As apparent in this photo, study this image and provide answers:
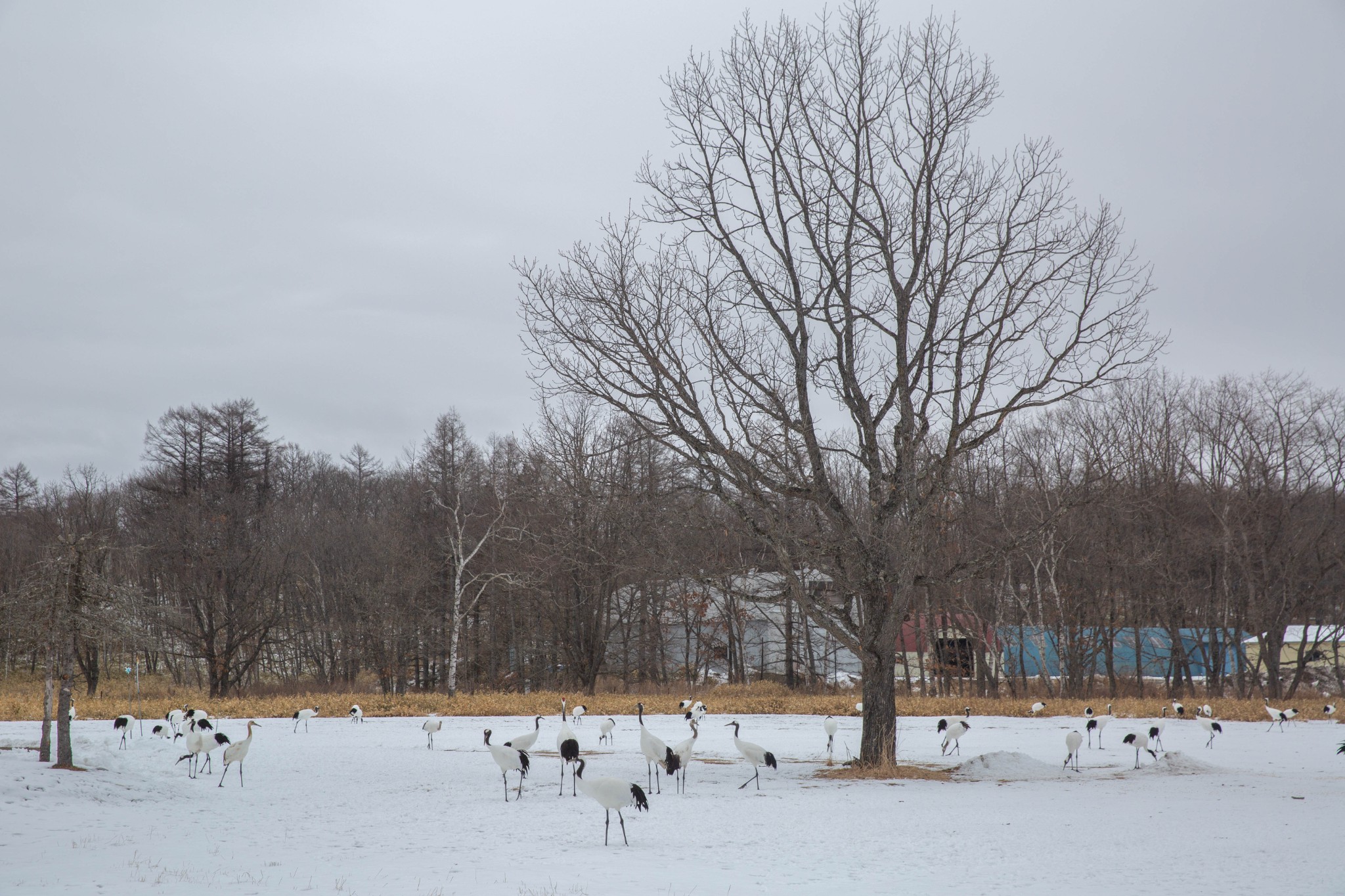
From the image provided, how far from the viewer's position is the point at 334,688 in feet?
113

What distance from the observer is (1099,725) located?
22.6 metres

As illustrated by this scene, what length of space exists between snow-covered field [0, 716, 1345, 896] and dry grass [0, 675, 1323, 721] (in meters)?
8.78

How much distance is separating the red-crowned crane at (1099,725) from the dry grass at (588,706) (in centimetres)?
221

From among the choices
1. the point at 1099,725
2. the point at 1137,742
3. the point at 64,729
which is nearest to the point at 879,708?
the point at 1137,742

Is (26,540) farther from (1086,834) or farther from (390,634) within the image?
(1086,834)

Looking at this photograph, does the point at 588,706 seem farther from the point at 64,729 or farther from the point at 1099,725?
the point at 64,729

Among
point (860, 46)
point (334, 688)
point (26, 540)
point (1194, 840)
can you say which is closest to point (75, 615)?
point (1194, 840)

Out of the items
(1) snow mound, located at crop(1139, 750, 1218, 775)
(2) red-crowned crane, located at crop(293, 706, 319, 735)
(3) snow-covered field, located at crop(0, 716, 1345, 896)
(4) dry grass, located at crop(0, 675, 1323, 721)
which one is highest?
(3) snow-covered field, located at crop(0, 716, 1345, 896)

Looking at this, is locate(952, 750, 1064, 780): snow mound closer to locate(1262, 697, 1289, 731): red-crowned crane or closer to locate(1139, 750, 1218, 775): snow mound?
locate(1139, 750, 1218, 775): snow mound

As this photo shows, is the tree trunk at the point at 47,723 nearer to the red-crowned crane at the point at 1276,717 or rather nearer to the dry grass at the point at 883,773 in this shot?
the dry grass at the point at 883,773

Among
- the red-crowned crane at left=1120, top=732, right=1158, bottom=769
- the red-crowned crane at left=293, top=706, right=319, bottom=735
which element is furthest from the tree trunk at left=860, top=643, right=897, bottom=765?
the red-crowned crane at left=293, top=706, right=319, bottom=735

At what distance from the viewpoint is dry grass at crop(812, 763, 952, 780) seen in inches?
557

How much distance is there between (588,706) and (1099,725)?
14073 mm

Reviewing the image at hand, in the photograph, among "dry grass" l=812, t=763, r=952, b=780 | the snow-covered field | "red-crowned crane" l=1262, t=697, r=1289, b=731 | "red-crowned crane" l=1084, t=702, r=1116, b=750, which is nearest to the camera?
the snow-covered field
